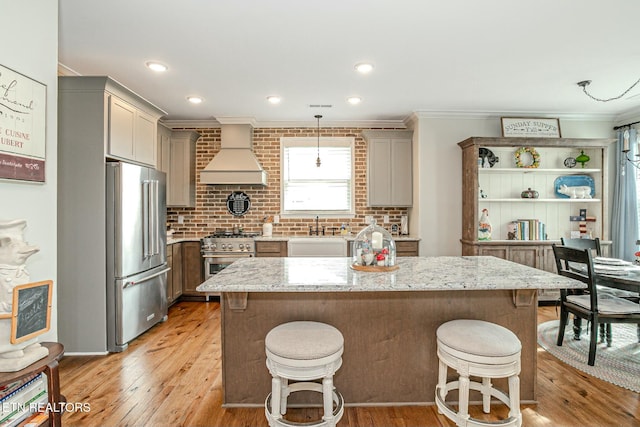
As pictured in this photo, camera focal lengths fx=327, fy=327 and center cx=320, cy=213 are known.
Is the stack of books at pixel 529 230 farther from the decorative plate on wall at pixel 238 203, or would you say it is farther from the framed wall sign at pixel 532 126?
the decorative plate on wall at pixel 238 203

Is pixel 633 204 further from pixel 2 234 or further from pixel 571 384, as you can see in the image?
pixel 2 234

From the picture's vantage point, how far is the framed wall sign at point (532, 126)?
452 centimetres

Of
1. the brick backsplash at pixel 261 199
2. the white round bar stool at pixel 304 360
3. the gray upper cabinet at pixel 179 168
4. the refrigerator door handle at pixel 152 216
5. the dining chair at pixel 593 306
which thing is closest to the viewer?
the white round bar stool at pixel 304 360

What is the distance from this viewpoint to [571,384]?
7.95 ft

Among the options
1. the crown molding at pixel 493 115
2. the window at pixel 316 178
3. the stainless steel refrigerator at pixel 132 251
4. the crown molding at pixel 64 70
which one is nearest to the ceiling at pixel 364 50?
the crown molding at pixel 64 70

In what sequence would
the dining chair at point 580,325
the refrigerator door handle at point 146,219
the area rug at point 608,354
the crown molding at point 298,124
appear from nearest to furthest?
the area rug at point 608,354 < the dining chair at point 580,325 < the refrigerator door handle at point 146,219 < the crown molding at point 298,124

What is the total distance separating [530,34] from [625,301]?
2404 mm

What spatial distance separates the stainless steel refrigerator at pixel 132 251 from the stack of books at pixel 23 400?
1.57 metres

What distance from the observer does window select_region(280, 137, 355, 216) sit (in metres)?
5.21

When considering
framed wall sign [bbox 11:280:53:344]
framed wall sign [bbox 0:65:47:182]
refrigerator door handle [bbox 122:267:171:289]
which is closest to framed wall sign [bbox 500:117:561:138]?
refrigerator door handle [bbox 122:267:171:289]

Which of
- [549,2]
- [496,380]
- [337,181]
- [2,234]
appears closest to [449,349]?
[496,380]

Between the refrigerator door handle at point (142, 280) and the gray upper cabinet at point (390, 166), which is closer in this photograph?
the refrigerator door handle at point (142, 280)

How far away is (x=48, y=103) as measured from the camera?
1.75 m

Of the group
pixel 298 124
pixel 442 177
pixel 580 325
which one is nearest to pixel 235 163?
pixel 298 124
